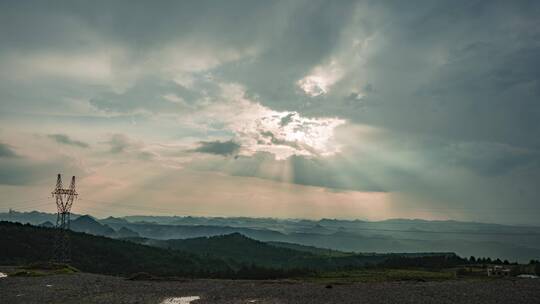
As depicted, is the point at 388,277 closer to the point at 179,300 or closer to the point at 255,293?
the point at 255,293

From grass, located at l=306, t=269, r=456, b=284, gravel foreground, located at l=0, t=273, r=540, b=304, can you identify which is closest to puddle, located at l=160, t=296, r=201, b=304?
gravel foreground, located at l=0, t=273, r=540, b=304

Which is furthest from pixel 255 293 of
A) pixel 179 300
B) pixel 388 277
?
pixel 388 277

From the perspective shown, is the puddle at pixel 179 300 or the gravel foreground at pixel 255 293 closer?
the gravel foreground at pixel 255 293

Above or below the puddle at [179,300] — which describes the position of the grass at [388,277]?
below

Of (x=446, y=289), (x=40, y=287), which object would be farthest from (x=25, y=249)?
(x=446, y=289)

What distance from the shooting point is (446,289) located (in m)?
62.9

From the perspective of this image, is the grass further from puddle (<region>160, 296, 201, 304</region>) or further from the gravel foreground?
puddle (<region>160, 296, 201, 304</region>)

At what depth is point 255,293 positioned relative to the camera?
61312 millimetres

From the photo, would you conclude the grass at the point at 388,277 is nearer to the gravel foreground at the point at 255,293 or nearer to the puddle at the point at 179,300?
the gravel foreground at the point at 255,293

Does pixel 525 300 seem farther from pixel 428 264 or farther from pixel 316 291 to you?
pixel 428 264

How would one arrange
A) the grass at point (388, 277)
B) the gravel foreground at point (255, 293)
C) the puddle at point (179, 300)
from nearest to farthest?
the gravel foreground at point (255, 293) < the puddle at point (179, 300) < the grass at point (388, 277)

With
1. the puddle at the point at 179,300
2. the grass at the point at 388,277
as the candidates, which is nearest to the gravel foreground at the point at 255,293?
the puddle at the point at 179,300

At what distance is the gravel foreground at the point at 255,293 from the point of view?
53281 millimetres

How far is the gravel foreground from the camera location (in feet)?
175
